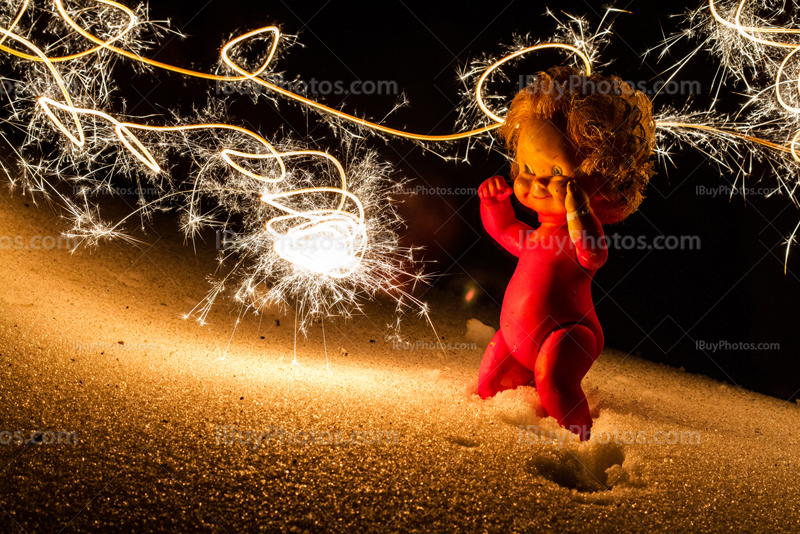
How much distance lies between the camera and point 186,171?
3896 millimetres

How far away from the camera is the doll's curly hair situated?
1.87 metres

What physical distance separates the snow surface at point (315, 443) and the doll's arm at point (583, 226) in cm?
65

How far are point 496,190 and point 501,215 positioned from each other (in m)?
0.12

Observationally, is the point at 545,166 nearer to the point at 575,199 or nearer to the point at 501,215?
the point at 575,199

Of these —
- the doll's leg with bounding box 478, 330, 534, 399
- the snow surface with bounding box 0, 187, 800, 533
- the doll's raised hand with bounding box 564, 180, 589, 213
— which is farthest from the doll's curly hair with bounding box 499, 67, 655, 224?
the snow surface with bounding box 0, 187, 800, 533

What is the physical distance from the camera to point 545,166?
1938 millimetres

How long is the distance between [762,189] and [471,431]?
8.27 feet

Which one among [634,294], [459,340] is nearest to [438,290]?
[459,340]

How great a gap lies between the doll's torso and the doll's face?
13cm

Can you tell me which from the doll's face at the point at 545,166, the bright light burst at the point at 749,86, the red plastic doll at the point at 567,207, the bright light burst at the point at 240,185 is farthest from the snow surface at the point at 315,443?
the bright light burst at the point at 749,86

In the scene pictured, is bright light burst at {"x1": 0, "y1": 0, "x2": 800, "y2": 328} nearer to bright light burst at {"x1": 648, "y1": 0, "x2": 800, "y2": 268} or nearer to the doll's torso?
bright light burst at {"x1": 648, "y1": 0, "x2": 800, "y2": 268}

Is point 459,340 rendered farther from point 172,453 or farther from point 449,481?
point 172,453

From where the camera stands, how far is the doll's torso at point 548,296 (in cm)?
192

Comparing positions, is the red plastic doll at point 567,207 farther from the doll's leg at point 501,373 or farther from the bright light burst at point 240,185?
the bright light burst at point 240,185
